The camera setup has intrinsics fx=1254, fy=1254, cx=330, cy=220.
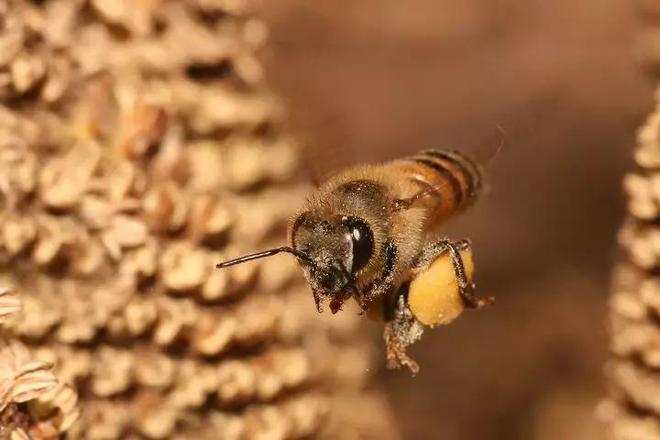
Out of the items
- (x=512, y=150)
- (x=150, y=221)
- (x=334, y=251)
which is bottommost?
(x=334, y=251)

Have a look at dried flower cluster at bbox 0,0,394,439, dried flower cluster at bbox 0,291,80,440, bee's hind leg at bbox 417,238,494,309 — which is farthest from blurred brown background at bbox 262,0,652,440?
dried flower cluster at bbox 0,291,80,440

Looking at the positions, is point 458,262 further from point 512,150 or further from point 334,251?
point 512,150

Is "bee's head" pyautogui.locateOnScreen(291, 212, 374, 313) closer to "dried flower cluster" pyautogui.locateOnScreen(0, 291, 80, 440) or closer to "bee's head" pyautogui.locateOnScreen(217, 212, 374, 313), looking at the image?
"bee's head" pyautogui.locateOnScreen(217, 212, 374, 313)

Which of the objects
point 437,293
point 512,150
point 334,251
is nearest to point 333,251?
point 334,251

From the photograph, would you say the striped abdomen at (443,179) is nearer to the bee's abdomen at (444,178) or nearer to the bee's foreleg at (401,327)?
the bee's abdomen at (444,178)

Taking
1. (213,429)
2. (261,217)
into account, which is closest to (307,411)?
(213,429)

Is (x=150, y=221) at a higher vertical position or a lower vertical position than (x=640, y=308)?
higher
